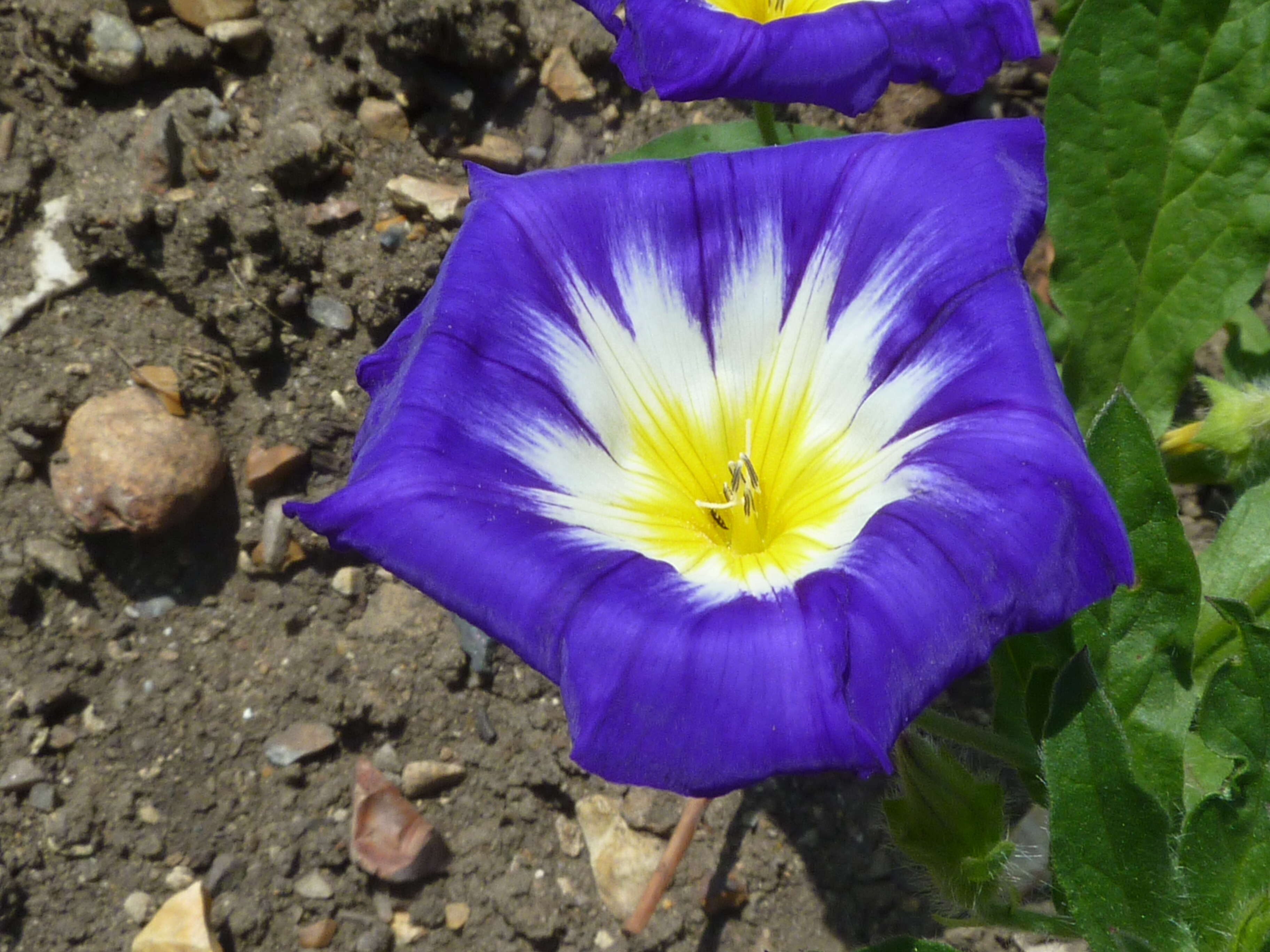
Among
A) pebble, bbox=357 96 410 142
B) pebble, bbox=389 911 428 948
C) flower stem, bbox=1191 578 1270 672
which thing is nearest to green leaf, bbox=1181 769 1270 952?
flower stem, bbox=1191 578 1270 672

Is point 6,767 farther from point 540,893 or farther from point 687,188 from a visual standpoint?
point 687,188

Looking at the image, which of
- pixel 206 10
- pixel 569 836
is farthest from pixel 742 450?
pixel 206 10

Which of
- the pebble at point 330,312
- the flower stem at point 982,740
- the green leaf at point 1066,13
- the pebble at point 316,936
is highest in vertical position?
the green leaf at point 1066,13

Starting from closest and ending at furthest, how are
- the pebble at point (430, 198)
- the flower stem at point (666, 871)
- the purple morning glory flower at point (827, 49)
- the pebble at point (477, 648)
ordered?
the purple morning glory flower at point (827, 49) → the flower stem at point (666, 871) → the pebble at point (477, 648) → the pebble at point (430, 198)

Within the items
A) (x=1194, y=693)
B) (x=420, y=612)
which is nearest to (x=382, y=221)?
(x=420, y=612)

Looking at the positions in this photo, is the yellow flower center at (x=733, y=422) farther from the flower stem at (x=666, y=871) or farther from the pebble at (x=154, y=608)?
the pebble at (x=154, y=608)

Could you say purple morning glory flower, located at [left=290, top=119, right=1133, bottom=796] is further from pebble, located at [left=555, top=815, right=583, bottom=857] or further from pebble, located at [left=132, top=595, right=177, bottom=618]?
pebble, located at [left=132, top=595, right=177, bottom=618]

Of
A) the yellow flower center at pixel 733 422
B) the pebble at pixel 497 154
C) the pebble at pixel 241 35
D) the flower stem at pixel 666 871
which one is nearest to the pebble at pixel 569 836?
the flower stem at pixel 666 871
